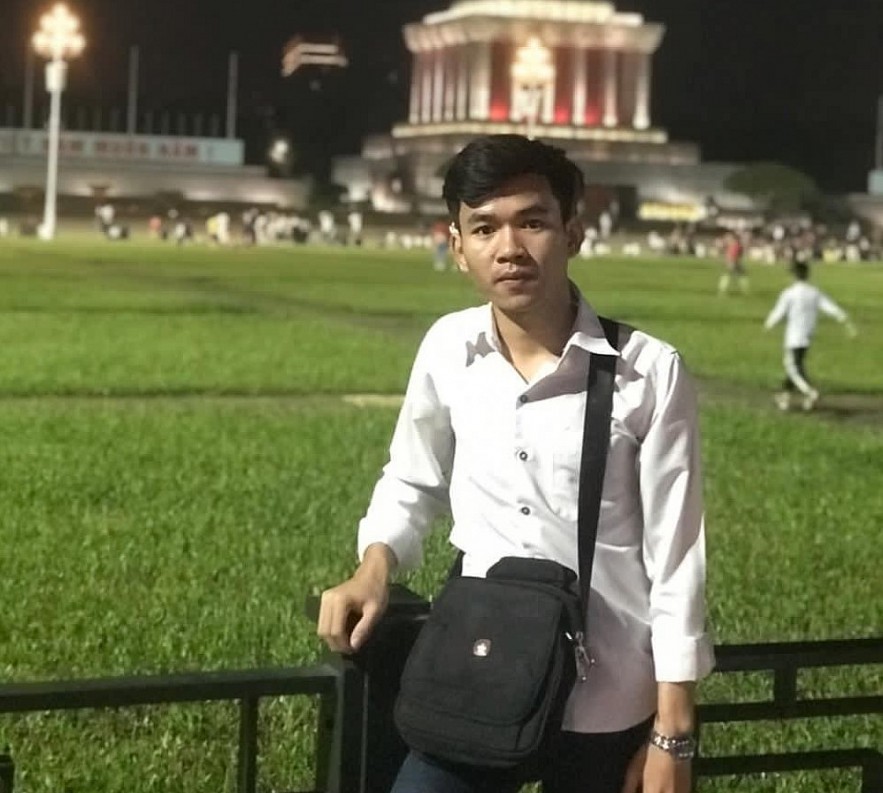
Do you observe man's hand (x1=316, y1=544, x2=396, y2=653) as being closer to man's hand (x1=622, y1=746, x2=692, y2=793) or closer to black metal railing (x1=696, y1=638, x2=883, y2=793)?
man's hand (x1=622, y1=746, x2=692, y2=793)

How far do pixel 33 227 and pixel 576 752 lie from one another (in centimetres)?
6317

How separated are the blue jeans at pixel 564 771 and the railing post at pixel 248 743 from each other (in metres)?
0.38

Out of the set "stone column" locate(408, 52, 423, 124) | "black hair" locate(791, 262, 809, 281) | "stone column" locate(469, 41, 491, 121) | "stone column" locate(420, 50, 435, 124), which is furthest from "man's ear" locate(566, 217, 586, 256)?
"stone column" locate(408, 52, 423, 124)

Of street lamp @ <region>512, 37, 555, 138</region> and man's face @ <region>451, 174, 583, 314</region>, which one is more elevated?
street lamp @ <region>512, 37, 555, 138</region>

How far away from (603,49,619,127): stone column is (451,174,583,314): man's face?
319 ft

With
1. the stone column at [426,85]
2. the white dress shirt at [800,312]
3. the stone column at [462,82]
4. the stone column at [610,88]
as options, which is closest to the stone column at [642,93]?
the stone column at [610,88]

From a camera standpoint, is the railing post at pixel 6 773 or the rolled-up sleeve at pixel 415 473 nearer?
the railing post at pixel 6 773

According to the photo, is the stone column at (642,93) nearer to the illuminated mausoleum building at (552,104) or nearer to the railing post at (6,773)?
the illuminated mausoleum building at (552,104)

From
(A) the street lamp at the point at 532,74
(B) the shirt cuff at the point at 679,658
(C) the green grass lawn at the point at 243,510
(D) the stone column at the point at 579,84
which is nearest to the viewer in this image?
(B) the shirt cuff at the point at 679,658

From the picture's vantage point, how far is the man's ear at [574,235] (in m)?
3.20

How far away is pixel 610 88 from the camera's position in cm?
9906

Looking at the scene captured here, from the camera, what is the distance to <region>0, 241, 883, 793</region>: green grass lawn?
6125 mm

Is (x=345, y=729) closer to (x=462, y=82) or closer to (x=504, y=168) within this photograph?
(x=504, y=168)

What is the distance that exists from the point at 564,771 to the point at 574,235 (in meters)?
0.93
